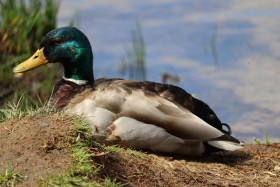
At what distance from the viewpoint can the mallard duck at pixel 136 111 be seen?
4.80 meters

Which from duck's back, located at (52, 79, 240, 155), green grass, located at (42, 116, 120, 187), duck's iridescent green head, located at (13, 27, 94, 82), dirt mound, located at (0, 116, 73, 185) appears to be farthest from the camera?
duck's iridescent green head, located at (13, 27, 94, 82)

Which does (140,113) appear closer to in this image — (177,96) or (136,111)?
(136,111)

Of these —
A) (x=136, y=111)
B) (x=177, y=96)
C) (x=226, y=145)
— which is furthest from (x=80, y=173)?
(x=226, y=145)

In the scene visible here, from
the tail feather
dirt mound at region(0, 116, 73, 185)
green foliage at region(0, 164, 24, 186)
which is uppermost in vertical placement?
dirt mound at region(0, 116, 73, 185)

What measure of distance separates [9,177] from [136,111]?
184 cm

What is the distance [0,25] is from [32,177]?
5888mm

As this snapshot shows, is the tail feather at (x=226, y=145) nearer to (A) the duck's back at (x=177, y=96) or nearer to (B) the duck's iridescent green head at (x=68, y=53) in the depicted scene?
(A) the duck's back at (x=177, y=96)

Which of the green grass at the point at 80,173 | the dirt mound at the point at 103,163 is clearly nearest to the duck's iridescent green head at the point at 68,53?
the dirt mound at the point at 103,163

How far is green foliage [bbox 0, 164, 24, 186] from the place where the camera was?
10.4 ft

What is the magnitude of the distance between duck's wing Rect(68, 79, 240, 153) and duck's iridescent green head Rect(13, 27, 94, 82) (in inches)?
20.6

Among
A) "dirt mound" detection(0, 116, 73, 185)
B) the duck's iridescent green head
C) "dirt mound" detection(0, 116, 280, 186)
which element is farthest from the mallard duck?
"dirt mound" detection(0, 116, 73, 185)

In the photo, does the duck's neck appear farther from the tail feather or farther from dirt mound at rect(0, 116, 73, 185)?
dirt mound at rect(0, 116, 73, 185)

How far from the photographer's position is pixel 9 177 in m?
3.22

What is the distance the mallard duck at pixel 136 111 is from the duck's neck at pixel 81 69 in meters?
0.01
